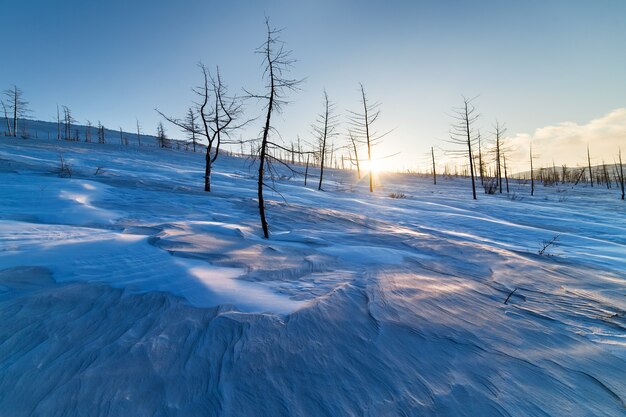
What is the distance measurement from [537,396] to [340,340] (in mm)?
1210

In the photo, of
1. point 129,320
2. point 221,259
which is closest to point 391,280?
point 221,259

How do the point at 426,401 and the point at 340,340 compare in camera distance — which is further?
the point at 340,340

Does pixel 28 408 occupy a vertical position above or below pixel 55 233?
below

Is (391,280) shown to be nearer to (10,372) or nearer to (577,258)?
(10,372)

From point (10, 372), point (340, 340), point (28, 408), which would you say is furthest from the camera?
point (340, 340)

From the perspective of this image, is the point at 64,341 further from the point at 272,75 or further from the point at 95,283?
the point at 272,75

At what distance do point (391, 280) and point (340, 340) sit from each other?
142cm

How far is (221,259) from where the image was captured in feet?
11.3

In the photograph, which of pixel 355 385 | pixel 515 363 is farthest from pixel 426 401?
pixel 515 363

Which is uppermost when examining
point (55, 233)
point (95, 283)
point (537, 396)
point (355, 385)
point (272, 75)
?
point (272, 75)

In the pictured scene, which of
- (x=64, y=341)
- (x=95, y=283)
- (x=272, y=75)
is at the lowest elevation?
(x=64, y=341)

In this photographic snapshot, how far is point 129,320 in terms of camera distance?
1996 millimetres

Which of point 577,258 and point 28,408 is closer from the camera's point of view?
point 28,408

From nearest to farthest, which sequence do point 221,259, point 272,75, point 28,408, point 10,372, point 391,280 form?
point 28,408, point 10,372, point 391,280, point 221,259, point 272,75
